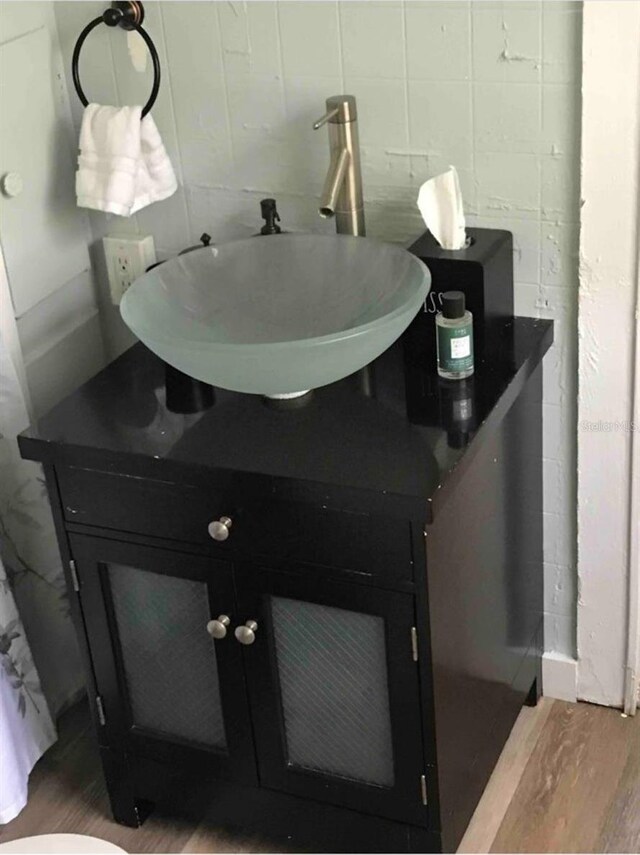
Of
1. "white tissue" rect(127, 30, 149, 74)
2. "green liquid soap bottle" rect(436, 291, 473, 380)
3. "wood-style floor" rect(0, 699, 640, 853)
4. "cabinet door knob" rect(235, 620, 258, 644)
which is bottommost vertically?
"wood-style floor" rect(0, 699, 640, 853)

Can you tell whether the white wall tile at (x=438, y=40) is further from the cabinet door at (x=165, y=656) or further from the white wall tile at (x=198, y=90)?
the cabinet door at (x=165, y=656)

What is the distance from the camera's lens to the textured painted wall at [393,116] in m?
1.66

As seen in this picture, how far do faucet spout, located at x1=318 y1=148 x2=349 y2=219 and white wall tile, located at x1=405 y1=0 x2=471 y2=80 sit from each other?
145mm

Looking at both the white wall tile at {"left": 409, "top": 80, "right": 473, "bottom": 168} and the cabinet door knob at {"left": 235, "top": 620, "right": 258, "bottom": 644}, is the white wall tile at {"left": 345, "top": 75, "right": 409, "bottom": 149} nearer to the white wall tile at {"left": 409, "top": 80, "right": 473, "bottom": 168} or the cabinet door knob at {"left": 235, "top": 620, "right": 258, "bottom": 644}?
the white wall tile at {"left": 409, "top": 80, "right": 473, "bottom": 168}

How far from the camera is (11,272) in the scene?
1870mm

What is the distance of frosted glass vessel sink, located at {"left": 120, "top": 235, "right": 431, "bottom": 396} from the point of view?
1.66m

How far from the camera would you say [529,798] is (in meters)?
1.88

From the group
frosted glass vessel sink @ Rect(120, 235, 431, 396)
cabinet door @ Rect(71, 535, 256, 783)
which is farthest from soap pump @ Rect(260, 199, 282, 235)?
cabinet door @ Rect(71, 535, 256, 783)

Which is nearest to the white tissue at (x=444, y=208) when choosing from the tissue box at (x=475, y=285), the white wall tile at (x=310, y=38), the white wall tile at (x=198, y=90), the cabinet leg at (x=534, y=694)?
the tissue box at (x=475, y=285)

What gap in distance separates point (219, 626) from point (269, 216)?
1.88 feet

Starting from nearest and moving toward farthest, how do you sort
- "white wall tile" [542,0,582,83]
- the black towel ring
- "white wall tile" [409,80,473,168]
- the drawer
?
the drawer
"white wall tile" [542,0,582,83]
"white wall tile" [409,80,473,168]
the black towel ring

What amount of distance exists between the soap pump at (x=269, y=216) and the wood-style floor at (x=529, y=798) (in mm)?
866

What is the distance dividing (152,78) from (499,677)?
3.28 feet

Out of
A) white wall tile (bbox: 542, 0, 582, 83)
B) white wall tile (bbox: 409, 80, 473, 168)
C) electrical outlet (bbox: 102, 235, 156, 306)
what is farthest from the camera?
electrical outlet (bbox: 102, 235, 156, 306)
